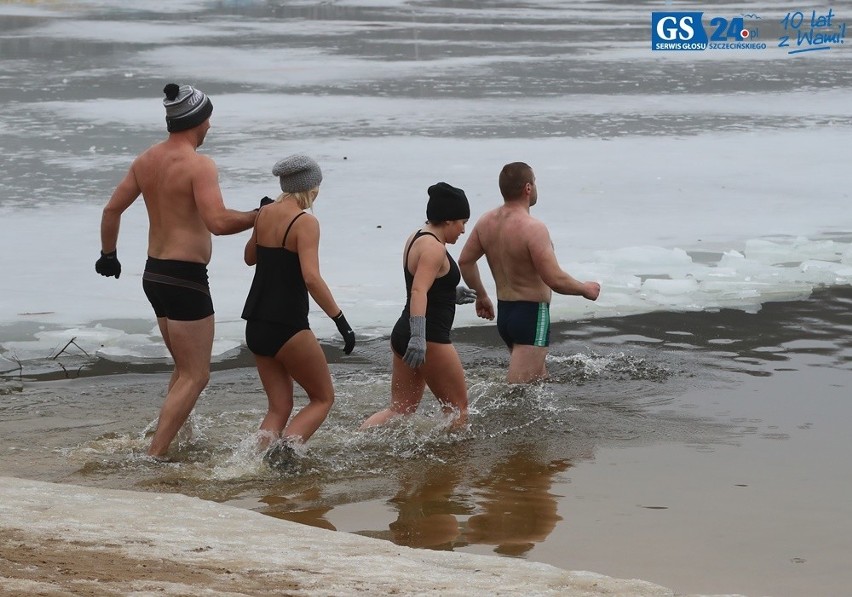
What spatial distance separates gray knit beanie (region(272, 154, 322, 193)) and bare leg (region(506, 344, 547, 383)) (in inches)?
79.4

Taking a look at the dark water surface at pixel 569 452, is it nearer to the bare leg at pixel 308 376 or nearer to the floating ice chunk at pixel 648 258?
the bare leg at pixel 308 376

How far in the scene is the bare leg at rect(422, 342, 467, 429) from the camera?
21.7ft

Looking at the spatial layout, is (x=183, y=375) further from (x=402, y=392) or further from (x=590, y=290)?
(x=590, y=290)

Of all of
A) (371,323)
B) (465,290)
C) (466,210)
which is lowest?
(371,323)

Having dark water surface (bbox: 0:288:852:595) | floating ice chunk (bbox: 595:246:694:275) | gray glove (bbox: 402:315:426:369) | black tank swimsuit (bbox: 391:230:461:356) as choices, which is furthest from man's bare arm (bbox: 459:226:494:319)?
floating ice chunk (bbox: 595:246:694:275)

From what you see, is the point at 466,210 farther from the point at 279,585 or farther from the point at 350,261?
the point at 350,261

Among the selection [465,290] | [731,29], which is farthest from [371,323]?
[731,29]

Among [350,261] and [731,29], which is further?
[731,29]

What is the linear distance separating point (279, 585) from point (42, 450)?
2857 mm

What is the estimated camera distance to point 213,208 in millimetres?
6039

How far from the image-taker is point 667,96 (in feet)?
68.3

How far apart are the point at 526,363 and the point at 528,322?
0.82 ft

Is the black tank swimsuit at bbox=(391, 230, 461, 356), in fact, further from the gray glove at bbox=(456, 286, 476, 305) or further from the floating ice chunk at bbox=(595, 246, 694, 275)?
the floating ice chunk at bbox=(595, 246, 694, 275)

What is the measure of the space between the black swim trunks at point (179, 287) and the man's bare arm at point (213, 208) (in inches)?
10.5
